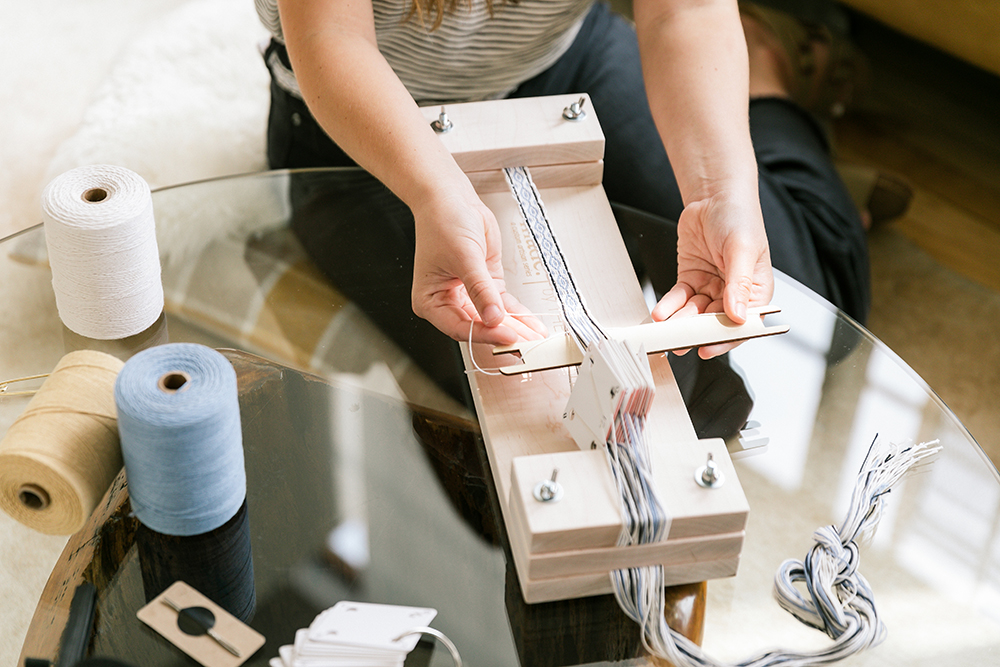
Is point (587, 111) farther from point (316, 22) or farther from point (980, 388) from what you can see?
point (980, 388)

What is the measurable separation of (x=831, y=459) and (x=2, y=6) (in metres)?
2.45

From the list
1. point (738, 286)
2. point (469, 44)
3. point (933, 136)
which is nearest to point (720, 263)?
point (738, 286)

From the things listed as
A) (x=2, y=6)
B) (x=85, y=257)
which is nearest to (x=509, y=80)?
(x=85, y=257)

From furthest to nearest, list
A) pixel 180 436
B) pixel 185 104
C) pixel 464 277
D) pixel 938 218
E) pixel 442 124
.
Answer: pixel 938 218 → pixel 185 104 → pixel 442 124 → pixel 464 277 → pixel 180 436

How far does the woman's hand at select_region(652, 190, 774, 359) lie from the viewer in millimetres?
965

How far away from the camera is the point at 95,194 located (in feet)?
3.13

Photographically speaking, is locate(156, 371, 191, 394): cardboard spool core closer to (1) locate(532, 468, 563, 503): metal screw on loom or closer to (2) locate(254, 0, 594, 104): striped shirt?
(1) locate(532, 468, 563, 503): metal screw on loom

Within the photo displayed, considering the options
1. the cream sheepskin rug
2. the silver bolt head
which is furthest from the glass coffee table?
the cream sheepskin rug

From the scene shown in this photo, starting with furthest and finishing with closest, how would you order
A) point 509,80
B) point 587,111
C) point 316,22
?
point 509,80, point 587,111, point 316,22

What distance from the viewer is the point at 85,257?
0.94m

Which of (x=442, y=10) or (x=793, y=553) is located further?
(x=442, y=10)

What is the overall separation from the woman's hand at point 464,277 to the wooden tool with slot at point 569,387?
Result: 29mm

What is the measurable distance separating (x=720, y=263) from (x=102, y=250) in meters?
0.62

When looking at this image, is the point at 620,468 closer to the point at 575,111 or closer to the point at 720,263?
the point at 720,263
